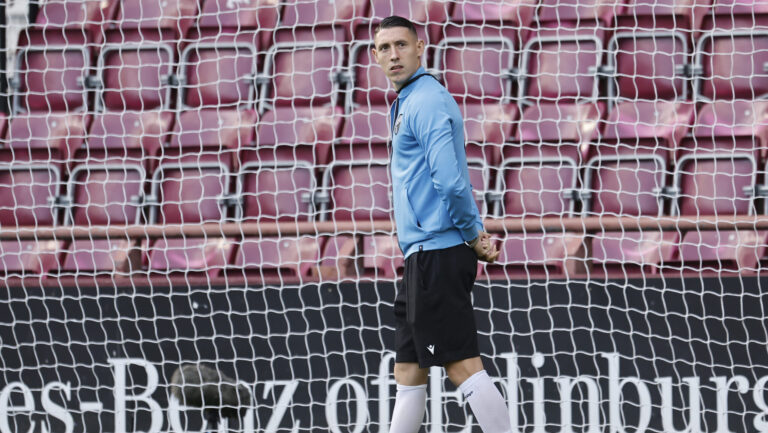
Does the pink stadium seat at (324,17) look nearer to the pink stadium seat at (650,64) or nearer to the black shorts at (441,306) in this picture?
the pink stadium seat at (650,64)

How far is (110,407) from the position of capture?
452 centimetres

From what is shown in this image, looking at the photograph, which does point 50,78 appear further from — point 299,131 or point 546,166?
point 546,166

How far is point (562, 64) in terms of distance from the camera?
5551 millimetres

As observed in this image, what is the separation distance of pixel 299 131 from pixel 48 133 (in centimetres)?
134

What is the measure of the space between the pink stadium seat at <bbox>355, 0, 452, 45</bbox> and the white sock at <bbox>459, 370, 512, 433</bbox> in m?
3.10

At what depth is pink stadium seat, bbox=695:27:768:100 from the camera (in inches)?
207

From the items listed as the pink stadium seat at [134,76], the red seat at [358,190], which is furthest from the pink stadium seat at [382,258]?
the pink stadium seat at [134,76]

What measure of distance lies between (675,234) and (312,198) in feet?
5.22

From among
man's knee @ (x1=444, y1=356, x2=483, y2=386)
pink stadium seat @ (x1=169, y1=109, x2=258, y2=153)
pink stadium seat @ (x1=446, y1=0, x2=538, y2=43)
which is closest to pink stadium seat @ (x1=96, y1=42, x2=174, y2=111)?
pink stadium seat @ (x1=169, y1=109, x2=258, y2=153)

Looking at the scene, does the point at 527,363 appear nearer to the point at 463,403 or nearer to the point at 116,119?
the point at 463,403

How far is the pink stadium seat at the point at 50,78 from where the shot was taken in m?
6.11

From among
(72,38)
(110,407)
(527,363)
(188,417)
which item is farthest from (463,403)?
(72,38)

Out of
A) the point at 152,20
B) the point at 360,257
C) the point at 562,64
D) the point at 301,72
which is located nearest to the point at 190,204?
the point at 301,72

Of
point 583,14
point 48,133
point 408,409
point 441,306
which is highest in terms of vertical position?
point 583,14
